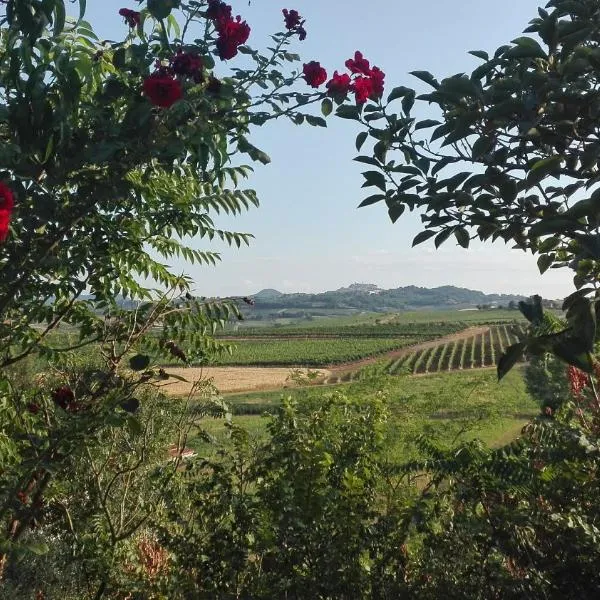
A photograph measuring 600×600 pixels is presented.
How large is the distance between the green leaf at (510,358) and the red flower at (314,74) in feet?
4.95

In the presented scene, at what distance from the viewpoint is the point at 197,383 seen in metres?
3.76

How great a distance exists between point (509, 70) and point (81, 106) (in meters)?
1.43

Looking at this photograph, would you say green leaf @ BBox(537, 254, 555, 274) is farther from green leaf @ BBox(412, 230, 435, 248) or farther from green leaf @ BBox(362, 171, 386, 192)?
green leaf @ BBox(362, 171, 386, 192)

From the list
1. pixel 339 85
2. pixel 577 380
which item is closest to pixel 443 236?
pixel 339 85

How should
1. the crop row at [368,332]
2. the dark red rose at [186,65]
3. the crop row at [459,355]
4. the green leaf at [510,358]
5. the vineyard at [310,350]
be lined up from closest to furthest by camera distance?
the green leaf at [510,358]
the dark red rose at [186,65]
the crop row at [459,355]
the vineyard at [310,350]
the crop row at [368,332]

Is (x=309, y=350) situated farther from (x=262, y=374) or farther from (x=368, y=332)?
(x=368, y=332)

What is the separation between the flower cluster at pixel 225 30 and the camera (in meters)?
2.10

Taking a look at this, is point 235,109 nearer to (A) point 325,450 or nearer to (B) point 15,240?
(B) point 15,240

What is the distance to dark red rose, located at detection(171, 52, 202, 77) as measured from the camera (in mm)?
1939

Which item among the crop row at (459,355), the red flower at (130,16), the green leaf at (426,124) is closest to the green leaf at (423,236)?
the green leaf at (426,124)

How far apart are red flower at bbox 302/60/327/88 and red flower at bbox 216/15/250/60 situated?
1.05 ft

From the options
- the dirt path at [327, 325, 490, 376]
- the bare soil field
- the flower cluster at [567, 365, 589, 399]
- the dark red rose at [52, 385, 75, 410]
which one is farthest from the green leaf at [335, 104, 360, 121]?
the dirt path at [327, 325, 490, 376]

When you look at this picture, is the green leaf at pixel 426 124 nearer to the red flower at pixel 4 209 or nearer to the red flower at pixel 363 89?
the red flower at pixel 363 89

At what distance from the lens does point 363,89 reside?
79.4 inches
